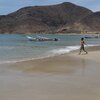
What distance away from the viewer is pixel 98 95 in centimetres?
944

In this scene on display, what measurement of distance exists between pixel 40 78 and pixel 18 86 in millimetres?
1988

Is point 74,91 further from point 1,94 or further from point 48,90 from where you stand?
point 1,94

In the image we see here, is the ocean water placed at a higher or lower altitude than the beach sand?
lower

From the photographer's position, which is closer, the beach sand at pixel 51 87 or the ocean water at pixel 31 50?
the beach sand at pixel 51 87

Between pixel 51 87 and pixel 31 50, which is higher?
pixel 51 87

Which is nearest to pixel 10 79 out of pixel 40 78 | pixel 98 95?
pixel 40 78

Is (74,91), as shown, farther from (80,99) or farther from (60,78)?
(60,78)

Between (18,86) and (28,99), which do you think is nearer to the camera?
(28,99)

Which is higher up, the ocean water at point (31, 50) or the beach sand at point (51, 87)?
the beach sand at point (51, 87)

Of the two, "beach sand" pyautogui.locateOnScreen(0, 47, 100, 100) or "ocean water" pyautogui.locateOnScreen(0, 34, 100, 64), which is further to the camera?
"ocean water" pyautogui.locateOnScreen(0, 34, 100, 64)

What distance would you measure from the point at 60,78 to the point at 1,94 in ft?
11.5

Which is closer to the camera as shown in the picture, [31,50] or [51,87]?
[51,87]

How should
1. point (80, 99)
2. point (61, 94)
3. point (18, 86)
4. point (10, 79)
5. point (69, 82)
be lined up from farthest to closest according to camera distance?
point (10, 79)
point (69, 82)
point (18, 86)
point (61, 94)
point (80, 99)

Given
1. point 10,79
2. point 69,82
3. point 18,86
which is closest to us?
point 18,86
